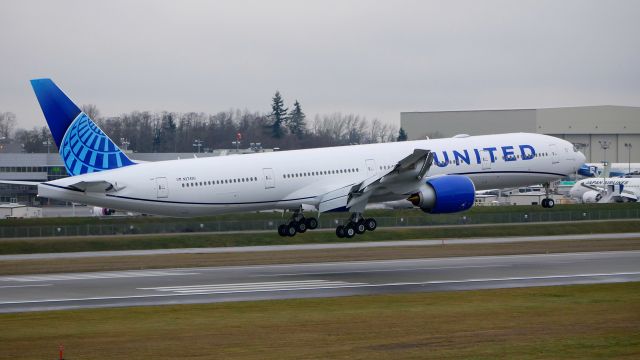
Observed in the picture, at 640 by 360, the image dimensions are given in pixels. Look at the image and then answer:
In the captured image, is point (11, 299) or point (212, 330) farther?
point (11, 299)

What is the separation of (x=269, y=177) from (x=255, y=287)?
12203mm

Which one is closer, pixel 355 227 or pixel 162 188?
pixel 162 188

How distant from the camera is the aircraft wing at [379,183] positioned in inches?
1901

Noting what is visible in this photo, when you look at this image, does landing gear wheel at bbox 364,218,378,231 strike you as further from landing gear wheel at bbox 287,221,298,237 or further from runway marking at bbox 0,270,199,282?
runway marking at bbox 0,270,199,282

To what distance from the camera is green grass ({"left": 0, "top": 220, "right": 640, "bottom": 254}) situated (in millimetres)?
63188

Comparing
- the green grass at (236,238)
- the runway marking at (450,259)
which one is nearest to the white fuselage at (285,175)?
the runway marking at (450,259)

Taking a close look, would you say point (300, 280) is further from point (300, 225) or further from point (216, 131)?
point (216, 131)

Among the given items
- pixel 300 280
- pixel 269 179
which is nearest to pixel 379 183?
pixel 269 179

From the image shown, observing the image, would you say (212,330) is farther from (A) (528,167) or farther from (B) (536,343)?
(A) (528,167)

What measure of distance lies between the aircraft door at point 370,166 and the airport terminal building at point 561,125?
81.0 meters

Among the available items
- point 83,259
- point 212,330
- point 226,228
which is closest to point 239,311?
point 212,330

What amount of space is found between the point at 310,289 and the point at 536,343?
46.0 feet

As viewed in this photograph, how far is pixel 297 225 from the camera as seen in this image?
5366 centimetres

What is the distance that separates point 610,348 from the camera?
81.2 feet
